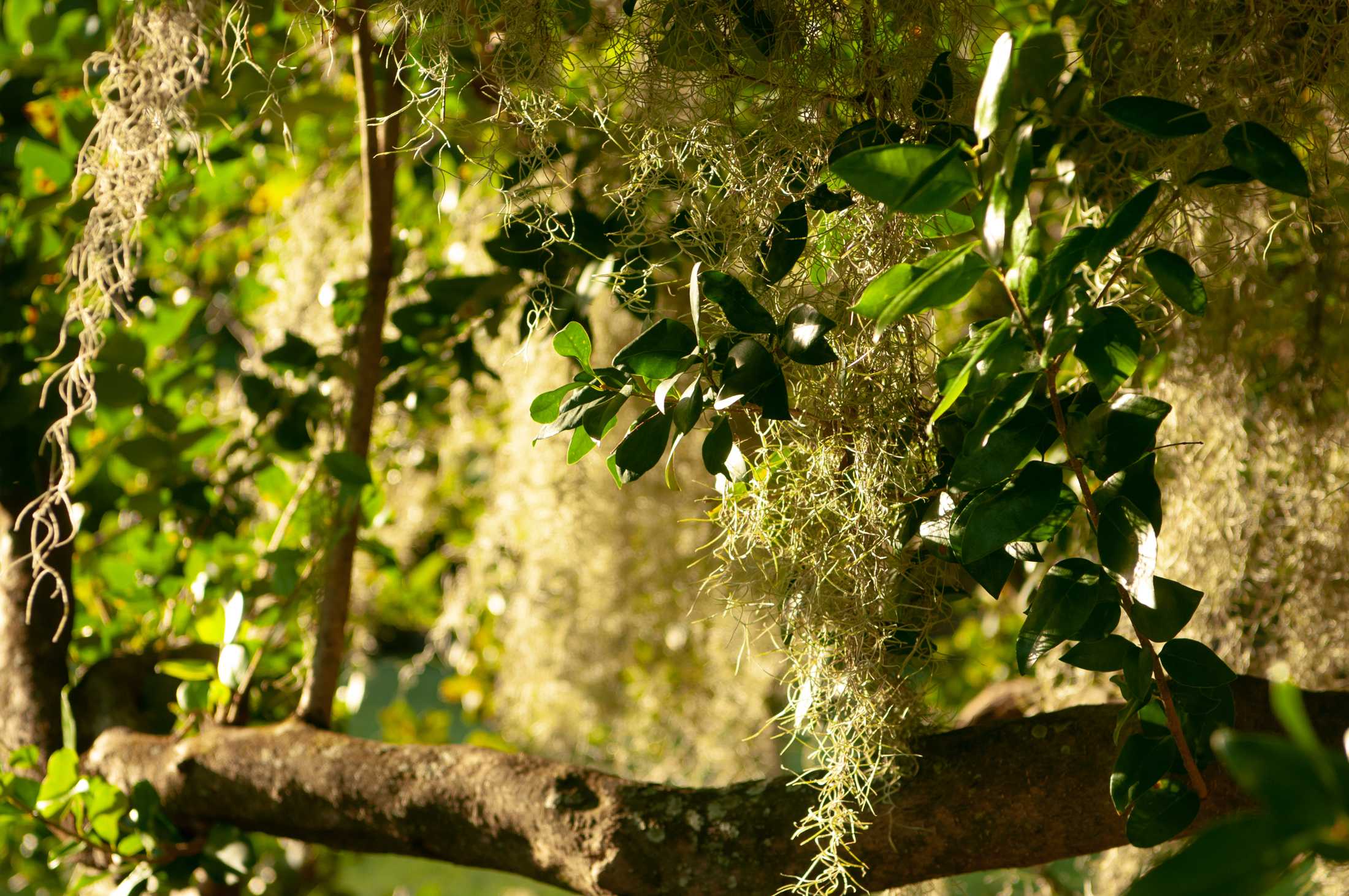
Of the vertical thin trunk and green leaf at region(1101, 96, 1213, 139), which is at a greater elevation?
green leaf at region(1101, 96, 1213, 139)

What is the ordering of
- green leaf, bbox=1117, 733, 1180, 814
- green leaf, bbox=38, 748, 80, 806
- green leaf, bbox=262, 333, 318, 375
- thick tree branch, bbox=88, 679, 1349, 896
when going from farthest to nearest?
green leaf, bbox=262, 333, 318, 375
green leaf, bbox=38, 748, 80, 806
thick tree branch, bbox=88, 679, 1349, 896
green leaf, bbox=1117, 733, 1180, 814

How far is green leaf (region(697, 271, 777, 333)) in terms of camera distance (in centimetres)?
44

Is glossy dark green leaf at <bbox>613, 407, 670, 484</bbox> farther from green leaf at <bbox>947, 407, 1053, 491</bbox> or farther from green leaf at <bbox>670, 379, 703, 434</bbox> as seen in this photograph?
green leaf at <bbox>947, 407, 1053, 491</bbox>

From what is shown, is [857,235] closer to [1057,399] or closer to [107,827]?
[1057,399]

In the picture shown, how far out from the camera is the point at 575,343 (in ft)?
1.49

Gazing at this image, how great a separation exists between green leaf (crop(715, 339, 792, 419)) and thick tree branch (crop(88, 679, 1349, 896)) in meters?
0.23

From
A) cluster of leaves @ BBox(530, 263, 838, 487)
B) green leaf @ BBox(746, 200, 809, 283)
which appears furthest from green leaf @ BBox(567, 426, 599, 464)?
green leaf @ BBox(746, 200, 809, 283)

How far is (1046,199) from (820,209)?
1.12 feet

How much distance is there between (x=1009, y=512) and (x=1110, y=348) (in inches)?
2.6

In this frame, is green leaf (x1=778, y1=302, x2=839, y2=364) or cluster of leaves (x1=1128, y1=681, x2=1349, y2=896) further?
green leaf (x1=778, y1=302, x2=839, y2=364)

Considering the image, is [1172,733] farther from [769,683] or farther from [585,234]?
[769,683]

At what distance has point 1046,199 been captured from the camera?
76 cm

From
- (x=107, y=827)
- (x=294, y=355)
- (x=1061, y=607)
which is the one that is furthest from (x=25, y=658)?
(x=1061, y=607)

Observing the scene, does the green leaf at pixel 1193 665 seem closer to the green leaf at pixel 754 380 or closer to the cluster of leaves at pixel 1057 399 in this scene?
the cluster of leaves at pixel 1057 399
